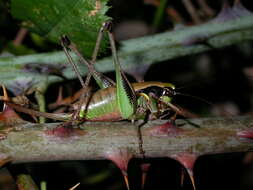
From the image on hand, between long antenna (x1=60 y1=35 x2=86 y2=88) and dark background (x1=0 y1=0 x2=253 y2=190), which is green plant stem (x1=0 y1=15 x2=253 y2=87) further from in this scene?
dark background (x1=0 y1=0 x2=253 y2=190)

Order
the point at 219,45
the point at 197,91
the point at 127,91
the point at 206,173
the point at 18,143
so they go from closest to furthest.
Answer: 1. the point at 18,143
2. the point at 127,91
3. the point at 219,45
4. the point at 206,173
5. the point at 197,91

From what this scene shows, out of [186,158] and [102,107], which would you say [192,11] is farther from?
[186,158]

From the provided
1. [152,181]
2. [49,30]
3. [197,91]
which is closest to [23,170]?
[49,30]

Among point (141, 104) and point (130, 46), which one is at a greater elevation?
point (130, 46)

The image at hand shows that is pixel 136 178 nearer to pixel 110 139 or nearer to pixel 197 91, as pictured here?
pixel 110 139

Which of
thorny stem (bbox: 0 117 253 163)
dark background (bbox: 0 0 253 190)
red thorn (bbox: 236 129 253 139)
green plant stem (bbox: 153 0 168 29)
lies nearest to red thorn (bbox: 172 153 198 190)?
thorny stem (bbox: 0 117 253 163)

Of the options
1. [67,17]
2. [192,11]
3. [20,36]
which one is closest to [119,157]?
[67,17]
